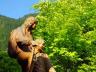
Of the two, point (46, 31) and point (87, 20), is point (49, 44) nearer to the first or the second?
point (46, 31)

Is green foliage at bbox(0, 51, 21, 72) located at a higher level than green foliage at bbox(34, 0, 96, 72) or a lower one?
lower

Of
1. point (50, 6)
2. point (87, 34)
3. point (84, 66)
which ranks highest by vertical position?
point (50, 6)

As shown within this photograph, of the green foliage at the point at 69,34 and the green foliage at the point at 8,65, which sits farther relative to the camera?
the green foliage at the point at 8,65

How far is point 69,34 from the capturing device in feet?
121

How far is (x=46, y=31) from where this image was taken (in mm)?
38406

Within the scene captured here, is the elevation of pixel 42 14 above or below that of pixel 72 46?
above

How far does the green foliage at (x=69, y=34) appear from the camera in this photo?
120ft

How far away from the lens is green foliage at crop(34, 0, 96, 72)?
120 ft

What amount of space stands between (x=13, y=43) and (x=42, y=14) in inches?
1297

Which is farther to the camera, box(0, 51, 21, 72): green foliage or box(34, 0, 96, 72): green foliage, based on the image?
box(0, 51, 21, 72): green foliage

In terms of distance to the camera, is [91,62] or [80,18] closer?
[91,62]

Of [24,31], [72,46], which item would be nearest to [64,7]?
[72,46]

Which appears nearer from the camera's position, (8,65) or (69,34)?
(69,34)

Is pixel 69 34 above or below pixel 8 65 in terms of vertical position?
above
